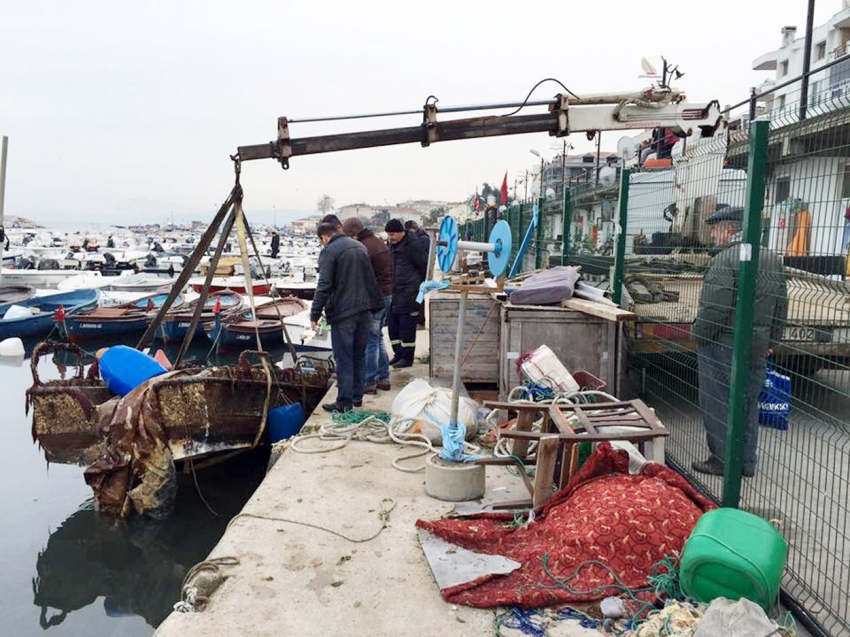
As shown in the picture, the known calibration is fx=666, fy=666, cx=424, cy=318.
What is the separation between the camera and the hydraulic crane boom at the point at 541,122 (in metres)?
6.05

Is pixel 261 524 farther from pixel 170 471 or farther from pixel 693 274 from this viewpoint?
pixel 693 274

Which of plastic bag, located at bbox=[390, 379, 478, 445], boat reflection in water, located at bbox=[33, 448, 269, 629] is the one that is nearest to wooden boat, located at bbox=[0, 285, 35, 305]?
boat reflection in water, located at bbox=[33, 448, 269, 629]

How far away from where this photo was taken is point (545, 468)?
12.4 feet

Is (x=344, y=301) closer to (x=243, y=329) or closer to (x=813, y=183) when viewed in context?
(x=813, y=183)

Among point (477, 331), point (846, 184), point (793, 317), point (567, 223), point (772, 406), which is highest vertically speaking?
point (846, 184)

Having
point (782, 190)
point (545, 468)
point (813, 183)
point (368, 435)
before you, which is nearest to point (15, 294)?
point (368, 435)

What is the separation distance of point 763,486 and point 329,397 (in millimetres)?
4039

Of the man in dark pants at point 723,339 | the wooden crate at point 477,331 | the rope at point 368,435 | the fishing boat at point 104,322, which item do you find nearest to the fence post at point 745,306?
the man in dark pants at point 723,339

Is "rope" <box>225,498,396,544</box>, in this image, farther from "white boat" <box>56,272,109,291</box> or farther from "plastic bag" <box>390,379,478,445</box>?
"white boat" <box>56,272,109,291</box>

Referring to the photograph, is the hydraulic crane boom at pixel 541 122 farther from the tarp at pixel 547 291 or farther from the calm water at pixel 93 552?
the calm water at pixel 93 552

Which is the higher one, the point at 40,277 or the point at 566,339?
the point at 566,339

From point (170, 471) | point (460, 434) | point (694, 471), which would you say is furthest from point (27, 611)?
point (694, 471)

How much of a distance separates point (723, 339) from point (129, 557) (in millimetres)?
5481

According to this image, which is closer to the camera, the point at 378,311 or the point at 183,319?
the point at 378,311
